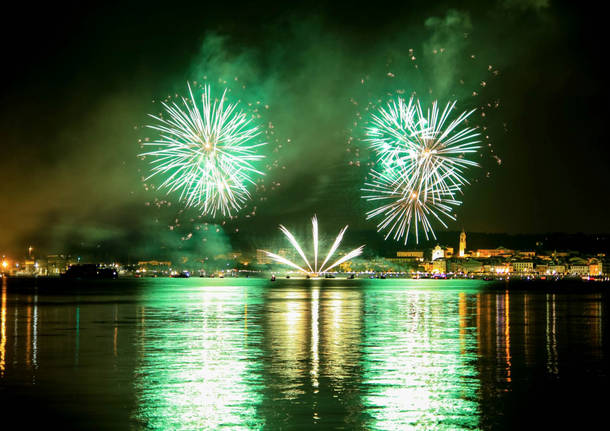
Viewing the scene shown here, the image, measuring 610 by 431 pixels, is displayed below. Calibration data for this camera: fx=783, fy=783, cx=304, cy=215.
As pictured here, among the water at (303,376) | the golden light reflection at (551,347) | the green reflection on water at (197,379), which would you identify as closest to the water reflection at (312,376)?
the water at (303,376)

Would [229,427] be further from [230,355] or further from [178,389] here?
[230,355]

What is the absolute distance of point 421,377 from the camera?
18.0m

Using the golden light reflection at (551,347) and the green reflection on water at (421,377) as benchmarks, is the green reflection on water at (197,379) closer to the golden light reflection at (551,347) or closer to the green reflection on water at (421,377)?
the green reflection on water at (421,377)

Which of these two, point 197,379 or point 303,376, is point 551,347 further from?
point 197,379

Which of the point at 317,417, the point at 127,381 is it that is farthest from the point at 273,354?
the point at 317,417

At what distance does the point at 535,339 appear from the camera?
2812 cm

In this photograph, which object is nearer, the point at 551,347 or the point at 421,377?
the point at 421,377

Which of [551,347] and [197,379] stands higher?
[197,379]

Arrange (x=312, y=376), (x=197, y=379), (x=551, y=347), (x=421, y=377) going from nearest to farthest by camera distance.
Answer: (x=197, y=379), (x=421, y=377), (x=312, y=376), (x=551, y=347)

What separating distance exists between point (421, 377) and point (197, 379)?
5.13 metres

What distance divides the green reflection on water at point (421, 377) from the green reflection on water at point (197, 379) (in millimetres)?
2520

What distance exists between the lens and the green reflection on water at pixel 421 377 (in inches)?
528

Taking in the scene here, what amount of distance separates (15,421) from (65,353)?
10460mm

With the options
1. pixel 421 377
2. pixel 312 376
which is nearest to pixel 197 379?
pixel 312 376
